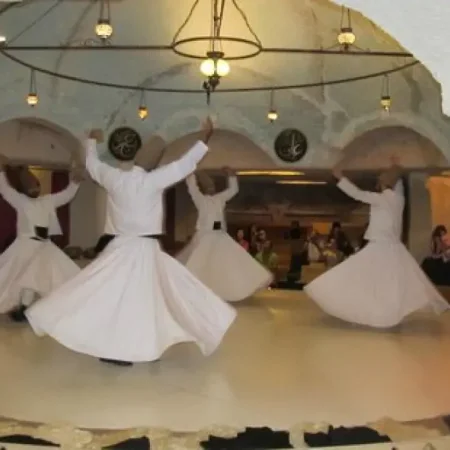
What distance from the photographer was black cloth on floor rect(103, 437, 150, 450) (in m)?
3.58

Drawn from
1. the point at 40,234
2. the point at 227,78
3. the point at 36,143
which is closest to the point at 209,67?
the point at 40,234

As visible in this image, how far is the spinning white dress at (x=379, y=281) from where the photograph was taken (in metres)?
7.93

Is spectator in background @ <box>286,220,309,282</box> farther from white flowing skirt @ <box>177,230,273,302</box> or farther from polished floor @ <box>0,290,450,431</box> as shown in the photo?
polished floor @ <box>0,290,450,431</box>

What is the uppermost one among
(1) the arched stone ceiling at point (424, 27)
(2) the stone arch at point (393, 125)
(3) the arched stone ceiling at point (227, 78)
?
(3) the arched stone ceiling at point (227, 78)

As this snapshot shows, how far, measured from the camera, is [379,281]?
26.6ft

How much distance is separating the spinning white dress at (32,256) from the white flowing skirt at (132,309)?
6.56 ft

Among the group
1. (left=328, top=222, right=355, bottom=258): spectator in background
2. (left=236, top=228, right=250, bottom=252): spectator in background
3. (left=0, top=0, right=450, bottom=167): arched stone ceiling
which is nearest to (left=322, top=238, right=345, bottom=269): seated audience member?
(left=328, top=222, right=355, bottom=258): spectator in background

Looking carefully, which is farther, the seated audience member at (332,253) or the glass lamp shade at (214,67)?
the seated audience member at (332,253)

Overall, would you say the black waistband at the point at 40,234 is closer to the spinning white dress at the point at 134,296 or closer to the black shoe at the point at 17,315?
the black shoe at the point at 17,315

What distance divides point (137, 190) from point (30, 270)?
2390 millimetres

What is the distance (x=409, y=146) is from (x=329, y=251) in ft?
12.6

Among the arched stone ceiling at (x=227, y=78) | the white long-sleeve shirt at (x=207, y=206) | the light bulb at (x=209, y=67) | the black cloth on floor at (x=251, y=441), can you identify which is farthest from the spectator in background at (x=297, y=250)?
the black cloth on floor at (x=251, y=441)

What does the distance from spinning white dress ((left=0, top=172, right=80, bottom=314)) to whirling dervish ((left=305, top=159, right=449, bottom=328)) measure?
263cm

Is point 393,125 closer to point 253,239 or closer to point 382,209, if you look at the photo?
point 382,209
